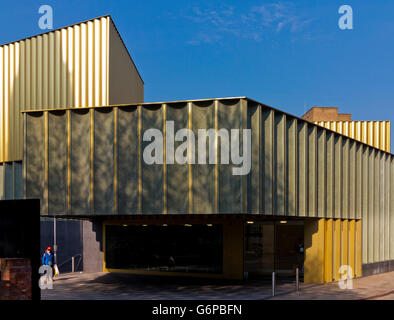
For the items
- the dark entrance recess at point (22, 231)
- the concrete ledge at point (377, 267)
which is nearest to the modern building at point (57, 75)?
the dark entrance recess at point (22, 231)

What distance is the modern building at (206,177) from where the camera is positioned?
53.1 feet

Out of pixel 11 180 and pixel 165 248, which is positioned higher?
pixel 11 180

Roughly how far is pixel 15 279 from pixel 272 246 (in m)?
15.8

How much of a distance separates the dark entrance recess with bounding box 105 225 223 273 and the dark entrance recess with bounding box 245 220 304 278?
64.1 inches

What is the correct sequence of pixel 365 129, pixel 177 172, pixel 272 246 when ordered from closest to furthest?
pixel 177 172 → pixel 272 246 → pixel 365 129

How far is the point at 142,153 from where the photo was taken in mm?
16641

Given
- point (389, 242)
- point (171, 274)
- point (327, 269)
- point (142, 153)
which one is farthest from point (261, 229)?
point (389, 242)

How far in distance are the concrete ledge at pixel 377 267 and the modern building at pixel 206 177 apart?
2.35 m

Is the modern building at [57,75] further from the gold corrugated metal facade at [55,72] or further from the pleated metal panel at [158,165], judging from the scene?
the pleated metal panel at [158,165]

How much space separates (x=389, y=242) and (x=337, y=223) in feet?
28.1

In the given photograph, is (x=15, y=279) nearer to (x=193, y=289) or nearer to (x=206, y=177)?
(x=206, y=177)

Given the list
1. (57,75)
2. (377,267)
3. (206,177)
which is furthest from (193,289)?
(57,75)

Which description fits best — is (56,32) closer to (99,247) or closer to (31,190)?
(31,190)

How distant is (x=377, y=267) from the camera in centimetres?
2686
